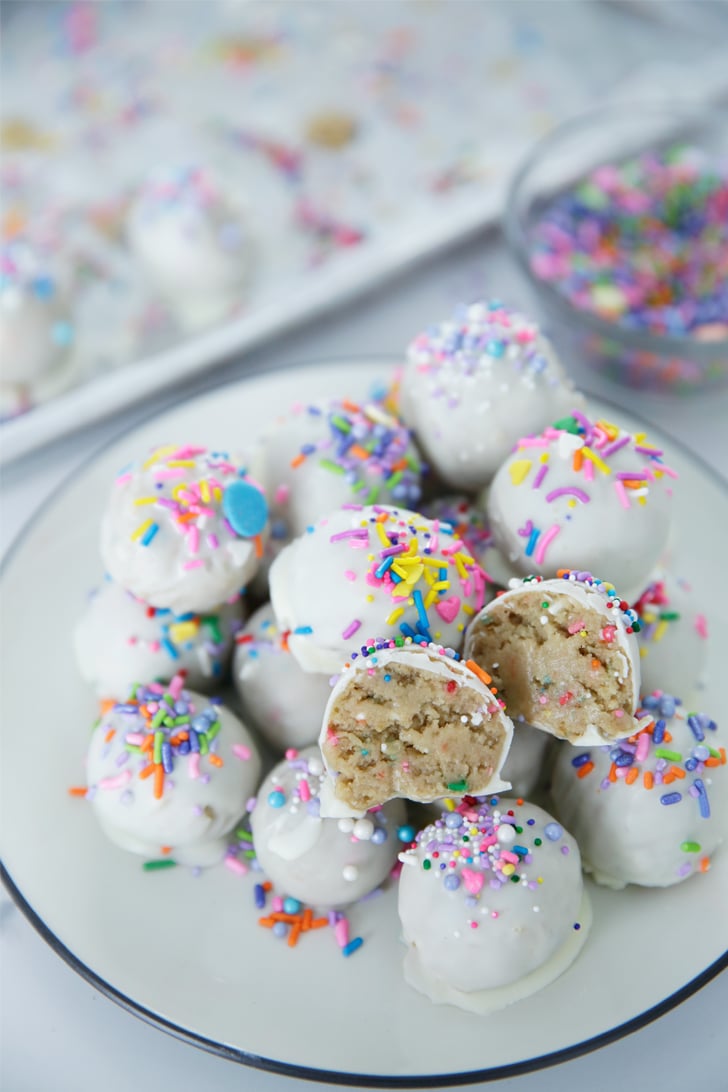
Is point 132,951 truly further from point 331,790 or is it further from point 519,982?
point 519,982

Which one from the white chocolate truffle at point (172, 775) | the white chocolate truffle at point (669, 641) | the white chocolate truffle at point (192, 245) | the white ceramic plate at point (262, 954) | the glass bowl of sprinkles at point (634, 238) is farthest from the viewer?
the white chocolate truffle at point (192, 245)

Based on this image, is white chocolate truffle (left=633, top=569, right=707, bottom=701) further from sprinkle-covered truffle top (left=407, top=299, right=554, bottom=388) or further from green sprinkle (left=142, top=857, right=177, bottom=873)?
green sprinkle (left=142, top=857, right=177, bottom=873)

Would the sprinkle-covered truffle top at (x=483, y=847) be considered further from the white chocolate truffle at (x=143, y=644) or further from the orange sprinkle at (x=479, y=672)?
the white chocolate truffle at (x=143, y=644)

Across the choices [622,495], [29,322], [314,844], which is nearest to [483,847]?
[314,844]

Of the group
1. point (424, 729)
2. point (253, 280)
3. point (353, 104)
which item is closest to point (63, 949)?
point (424, 729)

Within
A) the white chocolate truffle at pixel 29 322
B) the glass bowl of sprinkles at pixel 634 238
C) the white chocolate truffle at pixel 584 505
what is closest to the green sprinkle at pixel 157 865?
the white chocolate truffle at pixel 584 505

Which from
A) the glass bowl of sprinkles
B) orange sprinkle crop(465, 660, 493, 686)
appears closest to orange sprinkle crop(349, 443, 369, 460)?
orange sprinkle crop(465, 660, 493, 686)
